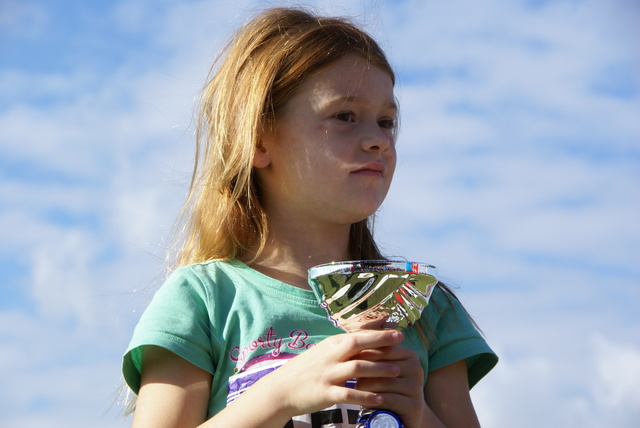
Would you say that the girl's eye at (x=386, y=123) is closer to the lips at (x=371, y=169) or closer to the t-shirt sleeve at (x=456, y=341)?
the lips at (x=371, y=169)

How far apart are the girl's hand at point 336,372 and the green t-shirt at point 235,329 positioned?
12.7 inches

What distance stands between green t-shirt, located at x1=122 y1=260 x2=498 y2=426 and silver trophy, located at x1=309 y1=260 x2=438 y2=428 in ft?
1.26

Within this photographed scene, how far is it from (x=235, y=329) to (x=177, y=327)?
20 cm

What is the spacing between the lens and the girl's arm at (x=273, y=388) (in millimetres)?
2133

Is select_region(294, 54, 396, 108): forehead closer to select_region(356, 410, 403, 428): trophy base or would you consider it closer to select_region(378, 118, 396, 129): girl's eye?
select_region(378, 118, 396, 129): girl's eye

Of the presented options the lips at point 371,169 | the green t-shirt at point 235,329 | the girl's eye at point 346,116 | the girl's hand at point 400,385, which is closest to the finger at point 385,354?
the girl's hand at point 400,385

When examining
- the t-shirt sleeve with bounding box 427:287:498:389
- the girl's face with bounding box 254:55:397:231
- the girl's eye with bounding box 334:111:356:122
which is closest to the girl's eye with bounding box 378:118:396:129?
the girl's face with bounding box 254:55:397:231

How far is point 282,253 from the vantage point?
2.95 meters

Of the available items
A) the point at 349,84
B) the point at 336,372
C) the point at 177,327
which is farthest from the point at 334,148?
the point at 336,372

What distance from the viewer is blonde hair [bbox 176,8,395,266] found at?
2992 mm

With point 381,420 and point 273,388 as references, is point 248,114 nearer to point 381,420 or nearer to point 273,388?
point 273,388

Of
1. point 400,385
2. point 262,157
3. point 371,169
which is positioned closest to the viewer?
point 400,385

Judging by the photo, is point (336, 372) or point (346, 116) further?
point (346, 116)

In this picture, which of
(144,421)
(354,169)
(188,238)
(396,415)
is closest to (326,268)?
(396,415)
